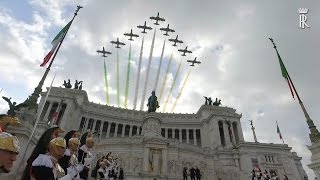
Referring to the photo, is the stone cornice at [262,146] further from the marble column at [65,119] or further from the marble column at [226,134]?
the marble column at [65,119]

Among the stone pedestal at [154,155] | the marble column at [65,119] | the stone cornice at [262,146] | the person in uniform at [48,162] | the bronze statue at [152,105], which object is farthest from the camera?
the marble column at [65,119]

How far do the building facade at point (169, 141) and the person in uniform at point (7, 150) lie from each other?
10.3 m

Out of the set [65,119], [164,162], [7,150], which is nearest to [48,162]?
[7,150]

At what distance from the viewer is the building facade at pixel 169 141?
30922mm

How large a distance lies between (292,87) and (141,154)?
19869mm

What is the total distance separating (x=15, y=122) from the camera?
507 cm

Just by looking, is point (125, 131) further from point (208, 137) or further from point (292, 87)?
point (292, 87)

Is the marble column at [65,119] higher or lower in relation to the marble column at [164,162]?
higher

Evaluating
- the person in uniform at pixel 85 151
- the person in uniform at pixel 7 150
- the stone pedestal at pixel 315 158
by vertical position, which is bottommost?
the person in uniform at pixel 7 150

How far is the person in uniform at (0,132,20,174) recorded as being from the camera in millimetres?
2793

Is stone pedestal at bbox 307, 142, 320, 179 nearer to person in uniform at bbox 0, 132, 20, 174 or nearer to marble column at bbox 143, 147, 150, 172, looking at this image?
person in uniform at bbox 0, 132, 20, 174

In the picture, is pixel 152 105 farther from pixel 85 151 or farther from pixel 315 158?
pixel 85 151

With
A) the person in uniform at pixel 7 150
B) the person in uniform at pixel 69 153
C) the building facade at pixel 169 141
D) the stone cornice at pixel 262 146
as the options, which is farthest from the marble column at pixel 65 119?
the person in uniform at pixel 7 150

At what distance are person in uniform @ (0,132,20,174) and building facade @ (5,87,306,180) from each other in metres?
10.3
